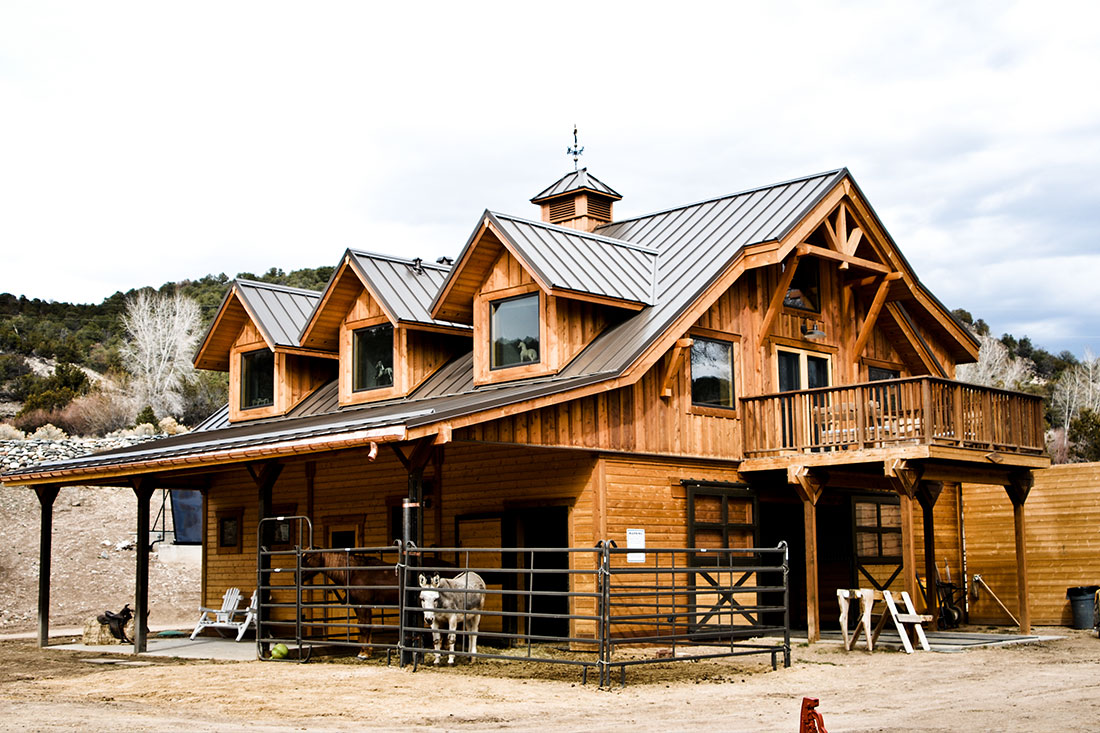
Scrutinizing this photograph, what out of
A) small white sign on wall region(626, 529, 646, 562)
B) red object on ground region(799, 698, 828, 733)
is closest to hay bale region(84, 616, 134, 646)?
small white sign on wall region(626, 529, 646, 562)

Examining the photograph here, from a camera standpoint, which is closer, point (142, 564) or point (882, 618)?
point (882, 618)

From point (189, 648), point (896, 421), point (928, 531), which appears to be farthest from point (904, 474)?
point (189, 648)

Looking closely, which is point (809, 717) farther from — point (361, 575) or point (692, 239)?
point (692, 239)

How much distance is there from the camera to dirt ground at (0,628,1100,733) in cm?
1045

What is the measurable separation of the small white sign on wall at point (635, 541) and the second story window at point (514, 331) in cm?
295

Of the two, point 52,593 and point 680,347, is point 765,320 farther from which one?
point 52,593

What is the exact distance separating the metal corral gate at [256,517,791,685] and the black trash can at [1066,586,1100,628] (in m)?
4.88

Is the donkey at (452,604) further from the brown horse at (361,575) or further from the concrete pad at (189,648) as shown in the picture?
the concrete pad at (189,648)

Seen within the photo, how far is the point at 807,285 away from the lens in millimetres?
20859

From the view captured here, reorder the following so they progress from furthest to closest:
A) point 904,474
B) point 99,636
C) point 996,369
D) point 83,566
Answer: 1. point 996,369
2. point 83,566
3. point 99,636
4. point 904,474

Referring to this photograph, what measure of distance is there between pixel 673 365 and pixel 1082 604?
849 cm

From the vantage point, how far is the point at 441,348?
2106 cm

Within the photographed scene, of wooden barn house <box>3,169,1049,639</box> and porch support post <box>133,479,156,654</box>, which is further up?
wooden barn house <box>3,169,1049,639</box>

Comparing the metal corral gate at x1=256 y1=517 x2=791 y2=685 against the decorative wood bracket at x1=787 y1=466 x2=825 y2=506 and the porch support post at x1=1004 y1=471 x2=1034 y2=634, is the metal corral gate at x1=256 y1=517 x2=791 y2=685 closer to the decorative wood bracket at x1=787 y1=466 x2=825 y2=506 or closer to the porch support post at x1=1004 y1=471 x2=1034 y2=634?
the decorative wood bracket at x1=787 y1=466 x2=825 y2=506
